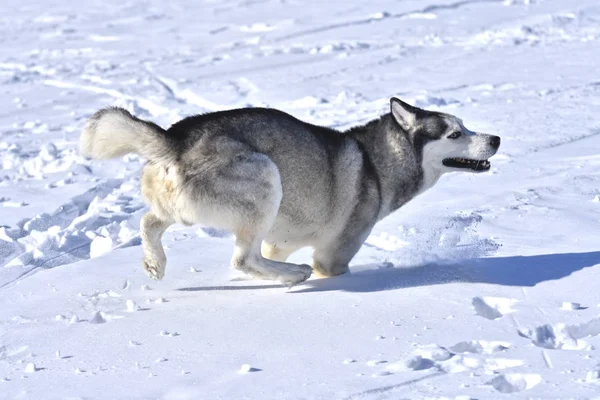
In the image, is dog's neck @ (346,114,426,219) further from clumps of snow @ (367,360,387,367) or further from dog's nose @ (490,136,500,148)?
clumps of snow @ (367,360,387,367)

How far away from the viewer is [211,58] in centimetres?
1485

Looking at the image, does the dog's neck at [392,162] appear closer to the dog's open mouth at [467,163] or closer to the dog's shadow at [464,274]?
the dog's open mouth at [467,163]

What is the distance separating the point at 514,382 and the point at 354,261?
7.92ft

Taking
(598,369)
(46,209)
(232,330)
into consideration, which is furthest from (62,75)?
(598,369)

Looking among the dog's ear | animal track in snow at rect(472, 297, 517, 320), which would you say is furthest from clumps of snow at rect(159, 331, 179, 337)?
the dog's ear

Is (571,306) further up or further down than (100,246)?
further up

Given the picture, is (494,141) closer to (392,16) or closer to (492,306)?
(492,306)

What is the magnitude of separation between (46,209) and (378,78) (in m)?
5.90

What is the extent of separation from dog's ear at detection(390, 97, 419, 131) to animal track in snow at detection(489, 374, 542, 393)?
2588mm

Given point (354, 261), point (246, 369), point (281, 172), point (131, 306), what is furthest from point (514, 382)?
point (354, 261)

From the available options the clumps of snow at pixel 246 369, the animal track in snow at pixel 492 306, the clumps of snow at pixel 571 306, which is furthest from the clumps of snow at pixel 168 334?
the clumps of snow at pixel 571 306

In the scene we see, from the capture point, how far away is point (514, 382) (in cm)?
414

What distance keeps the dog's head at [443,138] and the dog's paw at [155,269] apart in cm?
188

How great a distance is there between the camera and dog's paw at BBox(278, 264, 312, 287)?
579 centimetres
